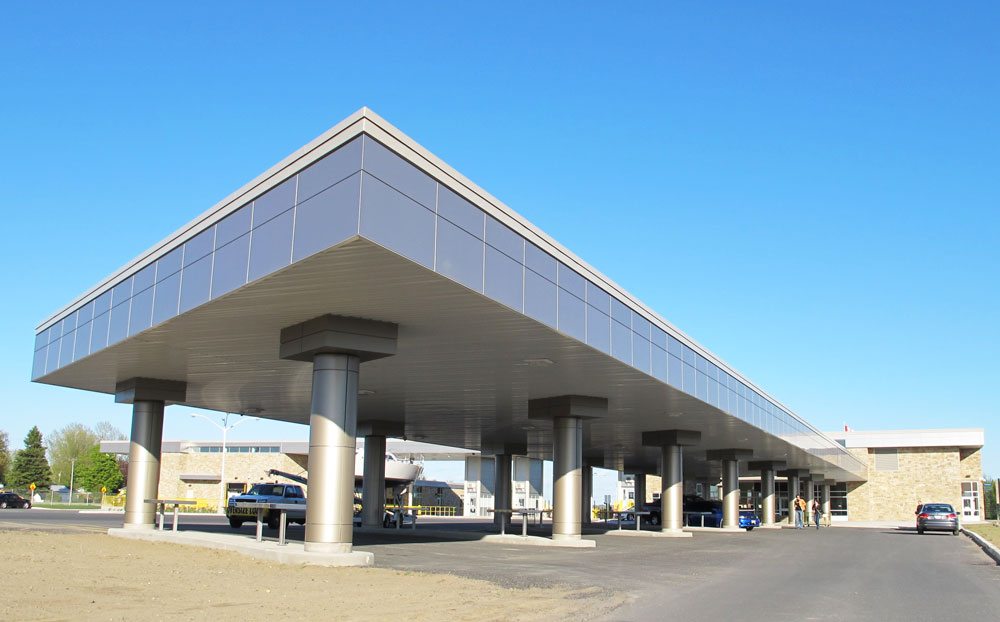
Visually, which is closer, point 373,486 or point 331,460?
point 331,460

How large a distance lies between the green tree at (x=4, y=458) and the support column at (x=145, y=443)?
84.7 meters

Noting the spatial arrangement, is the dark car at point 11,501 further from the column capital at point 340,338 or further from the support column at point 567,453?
the column capital at point 340,338

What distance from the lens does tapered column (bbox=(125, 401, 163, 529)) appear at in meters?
27.6

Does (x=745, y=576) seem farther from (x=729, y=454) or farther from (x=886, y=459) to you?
(x=886, y=459)

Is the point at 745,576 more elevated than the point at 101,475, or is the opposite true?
the point at 745,576

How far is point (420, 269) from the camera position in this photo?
49.6 ft

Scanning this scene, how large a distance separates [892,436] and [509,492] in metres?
44.0

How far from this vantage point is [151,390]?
28.6 metres

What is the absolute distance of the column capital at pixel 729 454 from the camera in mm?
50125

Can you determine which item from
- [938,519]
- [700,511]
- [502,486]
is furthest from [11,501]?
[938,519]

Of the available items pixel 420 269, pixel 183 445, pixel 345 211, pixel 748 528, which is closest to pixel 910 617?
pixel 420 269

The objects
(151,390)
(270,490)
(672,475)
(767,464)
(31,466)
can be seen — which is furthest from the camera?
(31,466)

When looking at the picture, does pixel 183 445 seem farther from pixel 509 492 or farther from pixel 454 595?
pixel 454 595

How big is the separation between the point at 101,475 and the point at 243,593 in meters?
88.8
